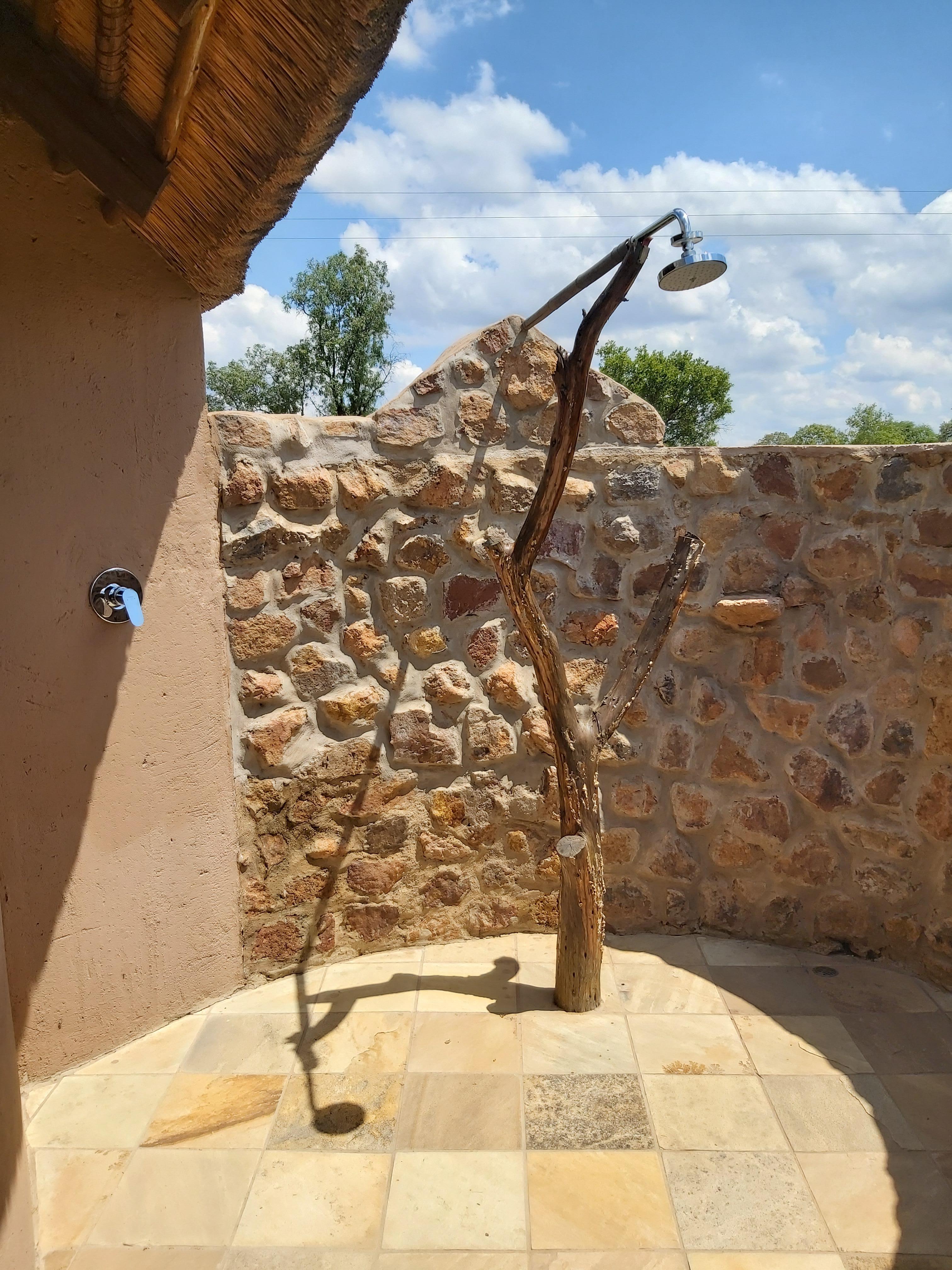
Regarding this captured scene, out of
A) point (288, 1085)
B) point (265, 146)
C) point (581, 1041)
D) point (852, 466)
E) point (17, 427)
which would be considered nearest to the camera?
point (265, 146)

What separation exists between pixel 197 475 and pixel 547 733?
1218 mm

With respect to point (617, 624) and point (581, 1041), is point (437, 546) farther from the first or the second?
point (581, 1041)

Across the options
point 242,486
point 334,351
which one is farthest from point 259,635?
point 334,351

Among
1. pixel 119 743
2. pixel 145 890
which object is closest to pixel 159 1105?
pixel 145 890

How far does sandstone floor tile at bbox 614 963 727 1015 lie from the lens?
241 cm

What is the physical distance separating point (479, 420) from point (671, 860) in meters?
1.44

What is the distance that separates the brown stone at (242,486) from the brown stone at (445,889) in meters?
1.22

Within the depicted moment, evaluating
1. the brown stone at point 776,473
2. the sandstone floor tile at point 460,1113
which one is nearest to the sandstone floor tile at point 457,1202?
the sandstone floor tile at point 460,1113

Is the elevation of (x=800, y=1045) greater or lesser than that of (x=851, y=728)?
lesser

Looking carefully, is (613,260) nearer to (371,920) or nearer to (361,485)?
(361,485)

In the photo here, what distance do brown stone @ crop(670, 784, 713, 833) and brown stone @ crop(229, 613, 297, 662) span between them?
1249 millimetres

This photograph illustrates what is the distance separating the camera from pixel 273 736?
2477mm

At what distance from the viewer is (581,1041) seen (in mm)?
2275

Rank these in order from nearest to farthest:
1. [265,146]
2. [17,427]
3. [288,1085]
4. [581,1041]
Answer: [265,146], [17,427], [288,1085], [581,1041]
